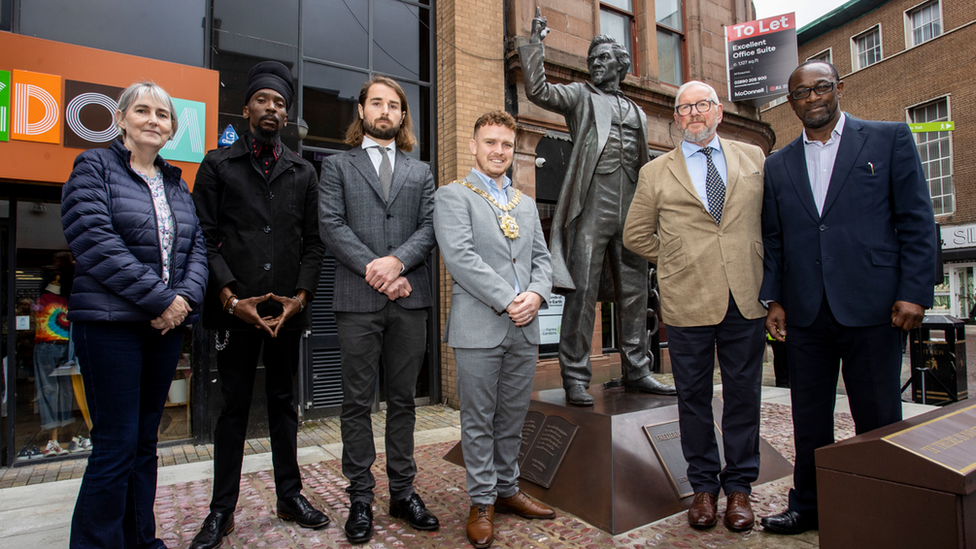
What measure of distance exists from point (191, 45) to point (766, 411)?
7583 mm

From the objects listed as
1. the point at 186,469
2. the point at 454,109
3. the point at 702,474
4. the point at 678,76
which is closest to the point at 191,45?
the point at 454,109

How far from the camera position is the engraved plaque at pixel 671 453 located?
10.7 ft

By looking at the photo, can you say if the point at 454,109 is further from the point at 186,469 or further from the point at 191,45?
the point at 186,469

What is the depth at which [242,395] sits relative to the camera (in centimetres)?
289

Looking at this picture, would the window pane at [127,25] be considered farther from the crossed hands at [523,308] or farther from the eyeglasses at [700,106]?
the eyeglasses at [700,106]

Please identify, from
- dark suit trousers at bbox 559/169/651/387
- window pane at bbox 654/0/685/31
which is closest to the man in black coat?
dark suit trousers at bbox 559/169/651/387

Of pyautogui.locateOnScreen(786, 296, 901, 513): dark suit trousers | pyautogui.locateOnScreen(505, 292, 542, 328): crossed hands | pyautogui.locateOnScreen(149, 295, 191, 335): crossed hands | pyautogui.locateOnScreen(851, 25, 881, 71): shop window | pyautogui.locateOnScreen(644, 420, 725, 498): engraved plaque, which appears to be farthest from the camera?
pyautogui.locateOnScreen(851, 25, 881, 71): shop window

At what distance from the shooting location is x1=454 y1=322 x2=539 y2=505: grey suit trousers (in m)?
2.83

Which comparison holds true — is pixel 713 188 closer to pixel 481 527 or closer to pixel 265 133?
pixel 481 527

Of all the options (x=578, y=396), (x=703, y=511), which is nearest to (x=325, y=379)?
(x=578, y=396)

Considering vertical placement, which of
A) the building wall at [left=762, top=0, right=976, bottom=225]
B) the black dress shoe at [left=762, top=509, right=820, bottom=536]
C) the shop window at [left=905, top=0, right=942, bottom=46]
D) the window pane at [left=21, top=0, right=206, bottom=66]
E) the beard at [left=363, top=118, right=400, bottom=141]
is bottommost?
the black dress shoe at [left=762, top=509, right=820, bottom=536]

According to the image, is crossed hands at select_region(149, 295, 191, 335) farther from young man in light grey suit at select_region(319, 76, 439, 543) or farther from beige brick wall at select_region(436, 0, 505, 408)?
beige brick wall at select_region(436, 0, 505, 408)

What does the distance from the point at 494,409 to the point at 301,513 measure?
1.21 m

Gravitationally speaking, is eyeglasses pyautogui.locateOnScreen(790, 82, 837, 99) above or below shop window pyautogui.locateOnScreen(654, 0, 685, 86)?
below
